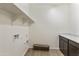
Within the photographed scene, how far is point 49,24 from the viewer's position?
606 centimetres

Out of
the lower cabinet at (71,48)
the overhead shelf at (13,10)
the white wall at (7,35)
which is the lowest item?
the lower cabinet at (71,48)

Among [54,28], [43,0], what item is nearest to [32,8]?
[54,28]

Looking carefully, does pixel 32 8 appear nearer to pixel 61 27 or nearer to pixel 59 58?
pixel 61 27

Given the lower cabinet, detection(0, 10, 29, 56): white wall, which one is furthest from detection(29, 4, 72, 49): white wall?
detection(0, 10, 29, 56): white wall

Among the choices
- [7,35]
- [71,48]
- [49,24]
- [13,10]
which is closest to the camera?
[13,10]

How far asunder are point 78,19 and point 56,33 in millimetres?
1789

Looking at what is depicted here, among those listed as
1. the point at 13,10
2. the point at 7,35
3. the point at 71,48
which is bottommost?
the point at 71,48

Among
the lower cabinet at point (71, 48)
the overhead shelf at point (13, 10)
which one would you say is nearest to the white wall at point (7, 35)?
the overhead shelf at point (13, 10)

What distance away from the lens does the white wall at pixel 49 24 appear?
601cm

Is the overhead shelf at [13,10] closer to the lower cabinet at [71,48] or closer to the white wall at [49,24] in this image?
the lower cabinet at [71,48]

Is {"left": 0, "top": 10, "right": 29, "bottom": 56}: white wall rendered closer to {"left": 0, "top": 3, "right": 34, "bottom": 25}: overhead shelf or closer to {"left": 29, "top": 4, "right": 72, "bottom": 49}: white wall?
{"left": 0, "top": 3, "right": 34, "bottom": 25}: overhead shelf

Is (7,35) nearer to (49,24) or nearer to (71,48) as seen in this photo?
(71,48)

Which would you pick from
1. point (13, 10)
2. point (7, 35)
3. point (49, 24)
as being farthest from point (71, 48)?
point (49, 24)

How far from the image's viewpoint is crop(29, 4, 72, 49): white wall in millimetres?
6008
